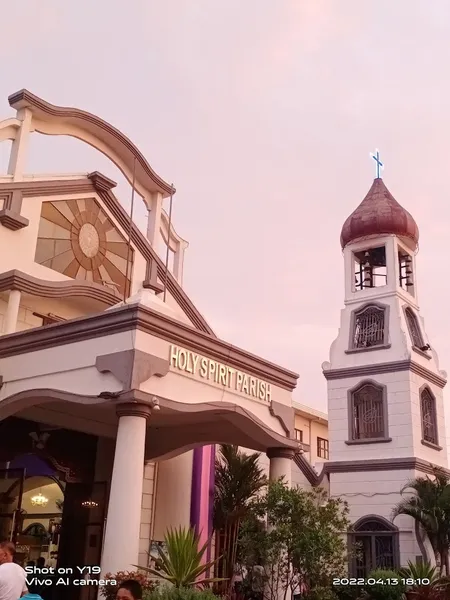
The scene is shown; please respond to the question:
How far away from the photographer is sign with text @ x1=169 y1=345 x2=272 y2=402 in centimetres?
1054

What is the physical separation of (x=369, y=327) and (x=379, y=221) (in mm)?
3740

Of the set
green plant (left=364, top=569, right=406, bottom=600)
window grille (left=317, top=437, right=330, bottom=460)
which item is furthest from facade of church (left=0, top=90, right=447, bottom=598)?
window grille (left=317, top=437, right=330, bottom=460)

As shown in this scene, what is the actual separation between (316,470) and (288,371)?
1269 centimetres

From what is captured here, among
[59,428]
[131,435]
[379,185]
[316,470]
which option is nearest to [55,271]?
[59,428]

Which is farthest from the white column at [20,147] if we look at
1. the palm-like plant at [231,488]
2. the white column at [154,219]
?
the palm-like plant at [231,488]

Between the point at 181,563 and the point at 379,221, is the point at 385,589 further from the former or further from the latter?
the point at 379,221

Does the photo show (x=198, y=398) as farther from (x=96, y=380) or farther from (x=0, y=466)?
(x=0, y=466)

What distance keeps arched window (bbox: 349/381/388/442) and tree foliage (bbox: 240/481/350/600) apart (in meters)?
11.3

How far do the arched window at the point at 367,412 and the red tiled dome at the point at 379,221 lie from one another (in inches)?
214

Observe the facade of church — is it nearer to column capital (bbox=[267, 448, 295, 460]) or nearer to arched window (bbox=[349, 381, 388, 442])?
column capital (bbox=[267, 448, 295, 460])

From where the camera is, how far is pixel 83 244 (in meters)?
14.9

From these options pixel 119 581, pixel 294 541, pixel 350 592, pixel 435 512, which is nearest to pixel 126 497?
pixel 119 581

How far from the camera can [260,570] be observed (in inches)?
454

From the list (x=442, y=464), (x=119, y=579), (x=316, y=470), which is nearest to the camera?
(x=119, y=579)
